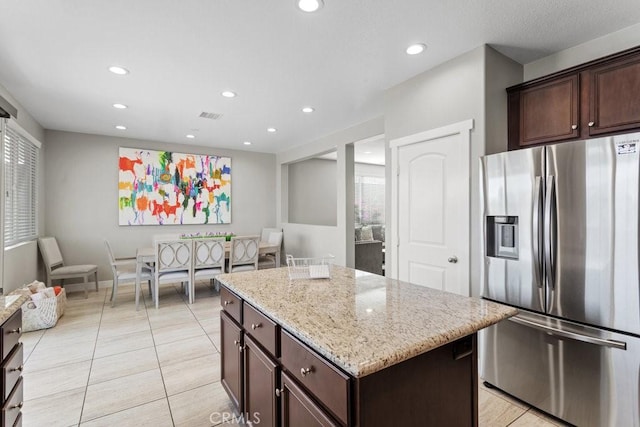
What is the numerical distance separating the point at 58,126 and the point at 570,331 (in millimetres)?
6590

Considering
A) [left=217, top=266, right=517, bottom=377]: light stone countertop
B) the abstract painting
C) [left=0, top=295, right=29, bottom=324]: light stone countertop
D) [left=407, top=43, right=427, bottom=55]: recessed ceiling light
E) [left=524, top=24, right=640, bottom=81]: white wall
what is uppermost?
[left=407, top=43, right=427, bottom=55]: recessed ceiling light

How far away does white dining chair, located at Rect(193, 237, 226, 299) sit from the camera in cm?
450

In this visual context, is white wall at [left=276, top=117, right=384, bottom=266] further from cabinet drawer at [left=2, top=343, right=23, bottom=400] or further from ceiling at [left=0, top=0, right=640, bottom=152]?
cabinet drawer at [left=2, top=343, right=23, bottom=400]

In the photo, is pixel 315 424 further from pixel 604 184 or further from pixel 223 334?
pixel 604 184

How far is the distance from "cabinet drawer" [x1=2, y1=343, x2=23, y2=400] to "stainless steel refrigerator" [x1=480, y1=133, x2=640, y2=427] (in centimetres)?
276

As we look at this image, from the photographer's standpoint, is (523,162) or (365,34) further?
(365,34)

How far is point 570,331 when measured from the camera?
1.84 metres

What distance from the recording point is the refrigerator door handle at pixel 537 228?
201cm

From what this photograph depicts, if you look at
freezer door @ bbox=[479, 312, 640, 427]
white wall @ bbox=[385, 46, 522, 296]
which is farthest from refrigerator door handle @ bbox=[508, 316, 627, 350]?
white wall @ bbox=[385, 46, 522, 296]

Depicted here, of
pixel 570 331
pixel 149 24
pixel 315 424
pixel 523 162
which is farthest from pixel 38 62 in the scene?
pixel 570 331

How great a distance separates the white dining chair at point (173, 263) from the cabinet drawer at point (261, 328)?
3.00m

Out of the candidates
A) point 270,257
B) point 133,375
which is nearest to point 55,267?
point 270,257

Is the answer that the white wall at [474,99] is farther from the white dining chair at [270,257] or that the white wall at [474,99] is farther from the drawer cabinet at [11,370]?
the white dining chair at [270,257]

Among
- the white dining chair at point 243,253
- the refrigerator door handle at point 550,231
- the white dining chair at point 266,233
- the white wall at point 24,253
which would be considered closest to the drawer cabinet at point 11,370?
the white wall at point 24,253
